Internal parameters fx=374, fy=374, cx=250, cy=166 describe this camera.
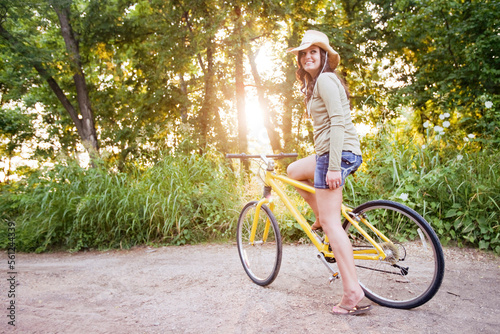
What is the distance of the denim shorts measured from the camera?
2.73 meters

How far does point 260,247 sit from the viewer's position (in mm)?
3691

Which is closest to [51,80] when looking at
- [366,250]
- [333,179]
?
[333,179]

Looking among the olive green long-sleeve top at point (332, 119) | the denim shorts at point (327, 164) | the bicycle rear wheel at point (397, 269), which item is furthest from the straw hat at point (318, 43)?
the bicycle rear wheel at point (397, 269)

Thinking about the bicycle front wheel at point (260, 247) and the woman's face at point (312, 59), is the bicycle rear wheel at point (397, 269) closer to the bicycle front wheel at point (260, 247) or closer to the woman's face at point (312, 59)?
the bicycle front wheel at point (260, 247)

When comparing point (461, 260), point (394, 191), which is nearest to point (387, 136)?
point (394, 191)

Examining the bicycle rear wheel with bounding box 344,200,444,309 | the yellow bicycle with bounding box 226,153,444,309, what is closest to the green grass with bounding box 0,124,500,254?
the yellow bicycle with bounding box 226,153,444,309

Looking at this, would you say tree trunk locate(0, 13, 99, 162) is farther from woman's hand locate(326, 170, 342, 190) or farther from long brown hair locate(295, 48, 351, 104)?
woman's hand locate(326, 170, 342, 190)

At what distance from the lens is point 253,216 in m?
3.76

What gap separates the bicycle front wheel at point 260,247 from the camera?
11.3 feet

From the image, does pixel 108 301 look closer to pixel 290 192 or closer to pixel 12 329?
pixel 12 329

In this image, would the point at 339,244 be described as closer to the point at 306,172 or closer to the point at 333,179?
the point at 333,179

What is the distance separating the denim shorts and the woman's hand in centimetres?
7

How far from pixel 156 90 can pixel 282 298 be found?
10.0 meters

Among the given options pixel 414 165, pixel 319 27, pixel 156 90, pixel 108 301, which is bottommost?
pixel 108 301
